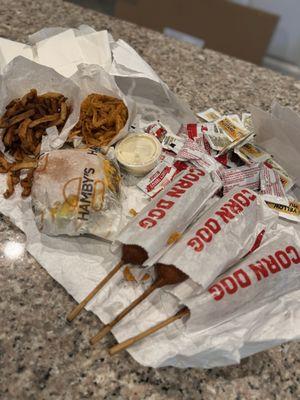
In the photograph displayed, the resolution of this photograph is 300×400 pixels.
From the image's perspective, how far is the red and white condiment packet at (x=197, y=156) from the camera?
3.10ft

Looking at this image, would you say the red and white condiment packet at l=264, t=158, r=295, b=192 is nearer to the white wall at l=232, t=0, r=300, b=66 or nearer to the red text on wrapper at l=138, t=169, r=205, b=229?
the red text on wrapper at l=138, t=169, r=205, b=229

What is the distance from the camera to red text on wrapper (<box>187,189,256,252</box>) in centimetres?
74

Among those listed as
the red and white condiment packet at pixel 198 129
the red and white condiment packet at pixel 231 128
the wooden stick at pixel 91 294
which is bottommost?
the wooden stick at pixel 91 294

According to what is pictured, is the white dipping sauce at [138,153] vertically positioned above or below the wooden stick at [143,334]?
above

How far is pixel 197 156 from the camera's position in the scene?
961 millimetres

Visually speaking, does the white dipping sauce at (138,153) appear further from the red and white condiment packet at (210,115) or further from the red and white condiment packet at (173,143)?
the red and white condiment packet at (210,115)

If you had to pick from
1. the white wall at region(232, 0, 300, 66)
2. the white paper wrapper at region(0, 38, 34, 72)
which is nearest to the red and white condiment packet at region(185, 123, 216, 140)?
the white paper wrapper at region(0, 38, 34, 72)

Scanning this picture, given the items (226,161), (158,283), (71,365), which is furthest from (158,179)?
(71,365)

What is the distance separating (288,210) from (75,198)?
0.50 m

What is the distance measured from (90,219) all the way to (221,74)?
733 millimetres

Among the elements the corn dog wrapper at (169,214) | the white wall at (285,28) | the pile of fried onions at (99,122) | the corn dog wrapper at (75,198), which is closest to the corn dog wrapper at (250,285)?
the corn dog wrapper at (169,214)

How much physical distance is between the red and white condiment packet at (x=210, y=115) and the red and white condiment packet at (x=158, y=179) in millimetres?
225

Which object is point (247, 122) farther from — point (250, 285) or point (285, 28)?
point (285, 28)

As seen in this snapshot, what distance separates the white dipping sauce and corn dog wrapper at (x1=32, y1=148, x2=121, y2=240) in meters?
0.10
